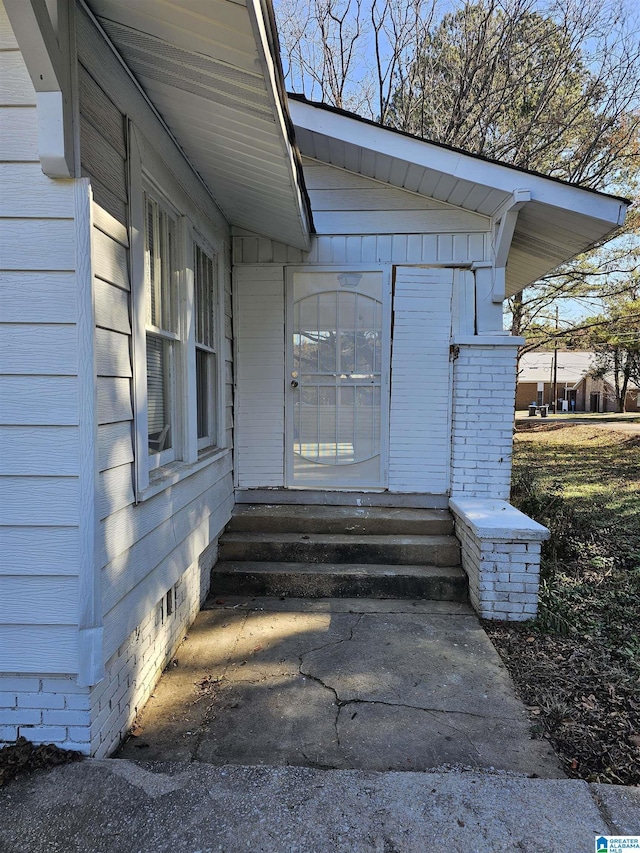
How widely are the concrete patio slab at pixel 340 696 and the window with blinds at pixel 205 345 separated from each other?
4.41ft

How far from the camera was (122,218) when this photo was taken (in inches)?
80.4

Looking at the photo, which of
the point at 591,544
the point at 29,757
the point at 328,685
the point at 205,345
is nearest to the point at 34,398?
the point at 29,757

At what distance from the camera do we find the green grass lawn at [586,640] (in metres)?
2.09

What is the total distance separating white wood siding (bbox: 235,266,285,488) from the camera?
4156mm

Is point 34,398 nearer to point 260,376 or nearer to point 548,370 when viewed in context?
point 260,376

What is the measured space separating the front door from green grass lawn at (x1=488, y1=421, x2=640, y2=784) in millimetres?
1644

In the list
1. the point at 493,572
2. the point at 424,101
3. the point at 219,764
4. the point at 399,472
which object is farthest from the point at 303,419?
the point at 424,101

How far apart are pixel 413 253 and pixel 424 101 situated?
6.02m

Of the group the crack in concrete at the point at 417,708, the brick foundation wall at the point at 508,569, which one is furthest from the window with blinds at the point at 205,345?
the brick foundation wall at the point at 508,569

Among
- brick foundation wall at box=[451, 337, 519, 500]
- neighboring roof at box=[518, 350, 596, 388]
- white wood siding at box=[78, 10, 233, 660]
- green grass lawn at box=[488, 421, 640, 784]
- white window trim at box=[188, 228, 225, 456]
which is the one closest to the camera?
white wood siding at box=[78, 10, 233, 660]

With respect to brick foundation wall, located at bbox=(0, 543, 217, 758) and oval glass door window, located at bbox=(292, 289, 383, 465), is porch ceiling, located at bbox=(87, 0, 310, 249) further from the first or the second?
brick foundation wall, located at bbox=(0, 543, 217, 758)

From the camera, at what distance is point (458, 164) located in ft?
11.5

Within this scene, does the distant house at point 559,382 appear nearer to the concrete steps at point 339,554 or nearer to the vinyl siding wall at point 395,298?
the vinyl siding wall at point 395,298

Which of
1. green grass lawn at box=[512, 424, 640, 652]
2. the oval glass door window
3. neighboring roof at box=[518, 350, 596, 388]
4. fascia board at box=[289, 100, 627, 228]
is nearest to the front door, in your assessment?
the oval glass door window
